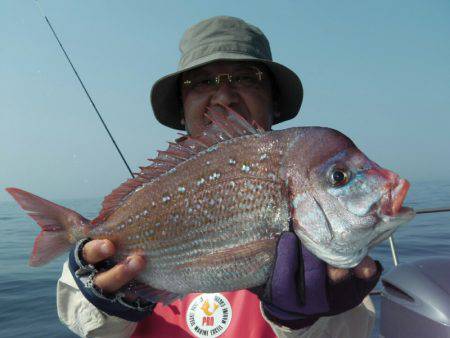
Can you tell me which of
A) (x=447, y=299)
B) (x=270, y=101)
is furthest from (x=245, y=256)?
(x=447, y=299)

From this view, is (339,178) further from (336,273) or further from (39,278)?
(39,278)

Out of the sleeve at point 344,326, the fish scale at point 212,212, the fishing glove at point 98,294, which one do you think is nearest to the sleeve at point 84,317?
the fishing glove at point 98,294

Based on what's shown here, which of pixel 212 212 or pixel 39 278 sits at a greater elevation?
pixel 212 212

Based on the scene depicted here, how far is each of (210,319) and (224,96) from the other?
2.08 meters

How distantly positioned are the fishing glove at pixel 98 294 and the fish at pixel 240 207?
166mm

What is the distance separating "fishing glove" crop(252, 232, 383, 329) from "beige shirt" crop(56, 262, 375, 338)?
0.48 metres

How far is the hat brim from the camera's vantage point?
362 cm

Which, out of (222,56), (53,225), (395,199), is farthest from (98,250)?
(222,56)

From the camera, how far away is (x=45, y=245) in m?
2.70

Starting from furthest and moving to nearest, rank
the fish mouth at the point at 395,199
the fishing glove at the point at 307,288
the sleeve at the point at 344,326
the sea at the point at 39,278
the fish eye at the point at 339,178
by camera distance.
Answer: the sea at the point at 39,278 < the sleeve at the point at 344,326 < the fishing glove at the point at 307,288 < the fish eye at the point at 339,178 < the fish mouth at the point at 395,199

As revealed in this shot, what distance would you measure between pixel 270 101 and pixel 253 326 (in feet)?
7.55

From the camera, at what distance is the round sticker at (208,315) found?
10.5 feet

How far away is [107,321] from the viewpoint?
295 centimetres

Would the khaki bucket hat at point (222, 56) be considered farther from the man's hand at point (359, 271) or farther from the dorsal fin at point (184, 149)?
the man's hand at point (359, 271)
